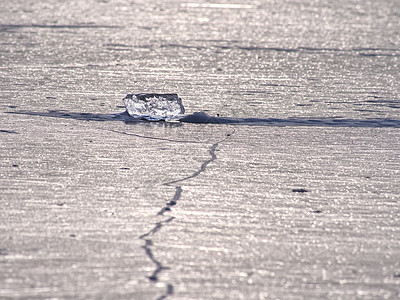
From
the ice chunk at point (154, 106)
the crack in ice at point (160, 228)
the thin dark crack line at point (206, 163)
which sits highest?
the ice chunk at point (154, 106)

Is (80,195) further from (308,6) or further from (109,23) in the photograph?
(308,6)

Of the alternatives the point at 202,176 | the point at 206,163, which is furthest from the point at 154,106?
the point at 202,176

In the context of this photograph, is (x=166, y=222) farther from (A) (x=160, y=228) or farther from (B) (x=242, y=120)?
(B) (x=242, y=120)

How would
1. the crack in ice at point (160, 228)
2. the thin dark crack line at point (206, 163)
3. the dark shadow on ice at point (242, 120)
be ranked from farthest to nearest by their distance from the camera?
the dark shadow on ice at point (242, 120) < the thin dark crack line at point (206, 163) < the crack in ice at point (160, 228)

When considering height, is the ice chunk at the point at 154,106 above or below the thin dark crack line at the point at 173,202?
above

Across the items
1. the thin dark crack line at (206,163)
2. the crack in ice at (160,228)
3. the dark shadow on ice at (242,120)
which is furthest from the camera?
the dark shadow on ice at (242,120)

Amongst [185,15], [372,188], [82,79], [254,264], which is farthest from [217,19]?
[254,264]

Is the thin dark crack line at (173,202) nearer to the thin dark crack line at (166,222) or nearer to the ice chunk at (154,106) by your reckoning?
Result: the thin dark crack line at (166,222)

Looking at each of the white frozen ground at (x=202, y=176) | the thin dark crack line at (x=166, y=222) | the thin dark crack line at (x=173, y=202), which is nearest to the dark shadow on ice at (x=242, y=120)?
the white frozen ground at (x=202, y=176)
